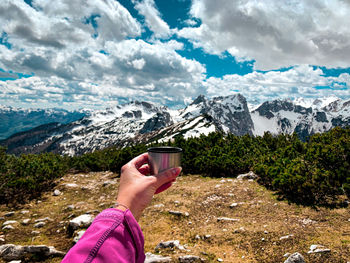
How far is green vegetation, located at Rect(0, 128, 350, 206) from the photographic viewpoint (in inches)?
423

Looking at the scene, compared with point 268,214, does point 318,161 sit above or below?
above

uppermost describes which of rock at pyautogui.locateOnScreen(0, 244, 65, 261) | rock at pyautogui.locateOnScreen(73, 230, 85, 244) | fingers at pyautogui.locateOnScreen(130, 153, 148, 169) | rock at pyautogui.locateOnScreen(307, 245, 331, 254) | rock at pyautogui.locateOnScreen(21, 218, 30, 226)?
fingers at pyautogui.locateOnScreen(130, 153, 148, 169)

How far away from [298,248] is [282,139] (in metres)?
18.1

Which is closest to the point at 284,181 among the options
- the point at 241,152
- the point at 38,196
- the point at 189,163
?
A: the point at 241,152

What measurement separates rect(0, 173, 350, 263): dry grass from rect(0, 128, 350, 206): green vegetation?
45.9 inches

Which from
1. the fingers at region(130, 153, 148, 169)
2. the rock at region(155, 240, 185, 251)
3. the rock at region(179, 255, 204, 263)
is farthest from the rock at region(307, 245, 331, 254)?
the fingers at region(130, 153, 148, 169)

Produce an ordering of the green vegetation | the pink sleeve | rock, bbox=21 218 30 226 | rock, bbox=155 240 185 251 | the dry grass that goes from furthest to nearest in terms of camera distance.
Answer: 1. the green vegetation
2. rock, bbox=21 218 30 226
3. rock, bbox=155 240 185 251
4. the dry grass
5. the pink sleeve

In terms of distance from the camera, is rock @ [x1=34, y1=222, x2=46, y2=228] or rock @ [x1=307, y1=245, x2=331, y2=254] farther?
rock @ [x1=34, y1=222, x2=46, y2=228]

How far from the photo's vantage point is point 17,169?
1614cm

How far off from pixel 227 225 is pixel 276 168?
21.1 ft

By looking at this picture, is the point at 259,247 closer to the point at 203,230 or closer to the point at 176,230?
the point at 203,230

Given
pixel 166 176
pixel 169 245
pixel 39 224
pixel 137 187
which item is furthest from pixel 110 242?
pixel 39 224

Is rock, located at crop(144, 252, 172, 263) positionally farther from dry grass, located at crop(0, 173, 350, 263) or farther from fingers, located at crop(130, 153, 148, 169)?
fingers, located at crop(130, 153, 148, 169)

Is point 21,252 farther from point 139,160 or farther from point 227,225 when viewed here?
point 227,225
